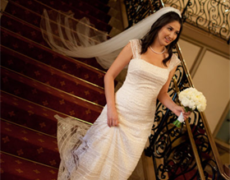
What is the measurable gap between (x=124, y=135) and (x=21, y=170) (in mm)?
1143

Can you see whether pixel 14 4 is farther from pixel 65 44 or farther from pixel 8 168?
pixel 8 168

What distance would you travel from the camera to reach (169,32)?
7.22ft

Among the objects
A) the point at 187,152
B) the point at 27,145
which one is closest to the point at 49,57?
the point at 27,145

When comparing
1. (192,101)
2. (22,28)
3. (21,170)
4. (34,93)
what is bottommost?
(21,170)

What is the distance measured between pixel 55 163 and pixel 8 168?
1.84ft

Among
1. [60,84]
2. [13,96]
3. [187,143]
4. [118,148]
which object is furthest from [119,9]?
[118,148]

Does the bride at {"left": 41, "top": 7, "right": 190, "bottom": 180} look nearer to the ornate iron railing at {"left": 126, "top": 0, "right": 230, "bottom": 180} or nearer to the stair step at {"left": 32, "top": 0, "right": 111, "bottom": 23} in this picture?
the ornate iron railing at {"left": 126, "top": 0, "right": 230, "bottom": 180}

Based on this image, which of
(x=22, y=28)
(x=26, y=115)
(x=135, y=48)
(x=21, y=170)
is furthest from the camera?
(x=22, y=28)

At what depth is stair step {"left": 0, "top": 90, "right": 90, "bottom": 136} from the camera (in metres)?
3.06

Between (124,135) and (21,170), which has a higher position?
(124,135)

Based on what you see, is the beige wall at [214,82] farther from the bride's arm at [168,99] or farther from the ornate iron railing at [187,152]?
the bride's arm at [168,99]

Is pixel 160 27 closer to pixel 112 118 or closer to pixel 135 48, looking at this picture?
pixel 135 48

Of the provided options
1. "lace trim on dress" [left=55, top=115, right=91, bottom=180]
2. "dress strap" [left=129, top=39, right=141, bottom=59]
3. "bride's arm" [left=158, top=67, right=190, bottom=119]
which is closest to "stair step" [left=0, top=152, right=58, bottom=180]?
"lace trim on dress" [left=55, top=115, right=91, bottom=180]

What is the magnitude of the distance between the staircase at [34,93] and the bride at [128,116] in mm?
622
